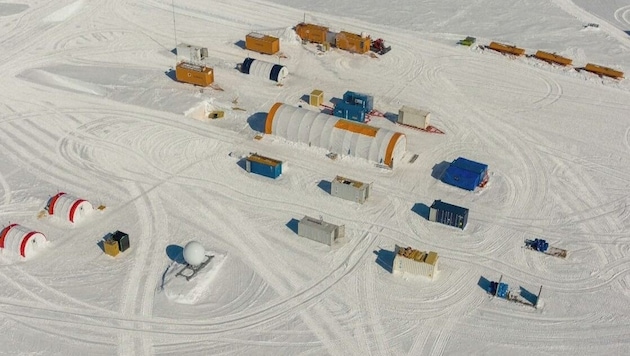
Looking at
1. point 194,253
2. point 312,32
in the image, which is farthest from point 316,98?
point 194,253

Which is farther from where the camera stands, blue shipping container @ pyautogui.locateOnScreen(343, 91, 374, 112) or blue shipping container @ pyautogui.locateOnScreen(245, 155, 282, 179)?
blue shipping container @ pyautogui.locateOnScreen(343, 91, 374, 112)

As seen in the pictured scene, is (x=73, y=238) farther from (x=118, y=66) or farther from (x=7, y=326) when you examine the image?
(x=118, y=66)

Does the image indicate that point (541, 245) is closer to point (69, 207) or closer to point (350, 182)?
point (350, 182)

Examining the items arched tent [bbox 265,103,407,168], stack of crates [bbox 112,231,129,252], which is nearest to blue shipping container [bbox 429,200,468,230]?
arched tent [bbox 265,103,407,168]

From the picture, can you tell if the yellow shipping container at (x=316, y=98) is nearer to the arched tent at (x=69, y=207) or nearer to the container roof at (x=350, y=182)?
the container roof at (x=350, y=182)

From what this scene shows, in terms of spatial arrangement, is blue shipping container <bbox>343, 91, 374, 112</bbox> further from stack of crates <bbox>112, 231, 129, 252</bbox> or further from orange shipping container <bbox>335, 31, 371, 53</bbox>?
stack of crates <bbox>112, 231, 129, 252</bbox>

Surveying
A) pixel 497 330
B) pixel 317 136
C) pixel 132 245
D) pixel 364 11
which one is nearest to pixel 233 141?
pixel 317 136

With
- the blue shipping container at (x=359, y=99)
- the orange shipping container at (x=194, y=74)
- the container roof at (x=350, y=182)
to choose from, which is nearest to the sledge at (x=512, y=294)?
the container roof at (x=350, y=182)
